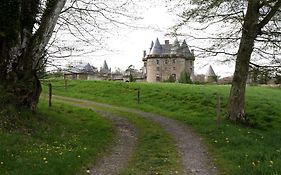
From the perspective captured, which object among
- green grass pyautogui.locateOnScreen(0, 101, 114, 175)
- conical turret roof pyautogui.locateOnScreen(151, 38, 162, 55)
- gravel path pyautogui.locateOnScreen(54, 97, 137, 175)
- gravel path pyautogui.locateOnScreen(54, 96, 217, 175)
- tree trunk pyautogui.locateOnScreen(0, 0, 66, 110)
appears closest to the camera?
green grass pyautogui.locateOnScreen(0, 101, 114, 175)

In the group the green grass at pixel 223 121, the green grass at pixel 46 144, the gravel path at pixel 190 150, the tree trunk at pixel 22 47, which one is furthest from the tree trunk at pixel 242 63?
the tree trunk at pixel 22 47

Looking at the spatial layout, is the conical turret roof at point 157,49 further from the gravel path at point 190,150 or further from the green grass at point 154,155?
the green grass at point 154,155

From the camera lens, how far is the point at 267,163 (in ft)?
30.8

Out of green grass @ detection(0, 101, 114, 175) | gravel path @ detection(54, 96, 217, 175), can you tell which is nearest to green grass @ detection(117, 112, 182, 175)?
gravel path @ detection(54, 96, 217, 175)

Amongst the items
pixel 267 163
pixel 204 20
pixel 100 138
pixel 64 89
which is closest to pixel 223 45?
pixel 204 20

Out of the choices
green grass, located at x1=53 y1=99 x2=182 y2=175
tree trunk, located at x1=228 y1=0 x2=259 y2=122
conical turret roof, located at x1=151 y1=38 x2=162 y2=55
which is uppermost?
conical turret roof, located at x1=151 y1=38 x2=162 y2=55

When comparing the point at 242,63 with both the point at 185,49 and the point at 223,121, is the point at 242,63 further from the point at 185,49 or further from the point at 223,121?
the point at 223,121

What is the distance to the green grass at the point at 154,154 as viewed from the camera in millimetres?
9742

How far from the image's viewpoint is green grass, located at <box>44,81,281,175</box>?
33.1 ft

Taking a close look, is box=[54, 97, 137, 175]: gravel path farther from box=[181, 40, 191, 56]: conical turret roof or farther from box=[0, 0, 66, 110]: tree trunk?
box=[181, 40, 191, 56]: conical turret roof

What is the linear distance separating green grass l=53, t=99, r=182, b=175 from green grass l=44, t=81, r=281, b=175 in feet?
4.12

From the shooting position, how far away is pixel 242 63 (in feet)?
60.1

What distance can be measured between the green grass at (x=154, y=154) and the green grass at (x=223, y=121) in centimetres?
126

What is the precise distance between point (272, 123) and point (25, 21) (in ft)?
48.9
